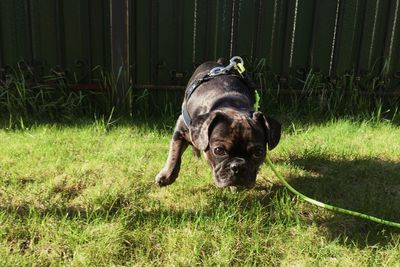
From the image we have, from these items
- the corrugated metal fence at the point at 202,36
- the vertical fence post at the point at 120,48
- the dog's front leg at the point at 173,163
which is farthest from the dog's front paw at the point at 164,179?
the corrugated metal fence at the point at 202,36

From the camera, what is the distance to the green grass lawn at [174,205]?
10.4ft

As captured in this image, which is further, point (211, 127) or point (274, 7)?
point (274, 7)

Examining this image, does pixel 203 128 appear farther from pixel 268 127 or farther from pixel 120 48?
pixel 120 48

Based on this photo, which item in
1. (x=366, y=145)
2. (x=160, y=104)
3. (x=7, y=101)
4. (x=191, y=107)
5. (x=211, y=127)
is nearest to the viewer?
(x=211, y=127)

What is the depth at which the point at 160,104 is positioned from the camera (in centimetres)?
612

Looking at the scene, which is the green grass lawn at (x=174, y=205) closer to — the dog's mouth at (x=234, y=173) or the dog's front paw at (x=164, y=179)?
the dog's front paw at (x=164, y=179)

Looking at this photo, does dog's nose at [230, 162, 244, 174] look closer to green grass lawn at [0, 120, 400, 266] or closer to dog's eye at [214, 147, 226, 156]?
dog's eye at [214, 147, 226, 156]

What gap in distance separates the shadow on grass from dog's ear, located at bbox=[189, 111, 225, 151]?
41.9 inches

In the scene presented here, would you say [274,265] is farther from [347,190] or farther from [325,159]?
[325,159]

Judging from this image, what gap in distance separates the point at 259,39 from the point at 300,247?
353 cm

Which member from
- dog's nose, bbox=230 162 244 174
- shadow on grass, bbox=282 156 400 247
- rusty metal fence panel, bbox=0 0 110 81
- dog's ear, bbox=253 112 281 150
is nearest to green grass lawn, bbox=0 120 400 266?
shadow on grass, bbox=282 156 400 247

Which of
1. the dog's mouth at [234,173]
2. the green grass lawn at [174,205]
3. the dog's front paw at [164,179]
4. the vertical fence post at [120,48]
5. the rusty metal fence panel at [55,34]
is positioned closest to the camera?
the green grass lawn at [174,205]

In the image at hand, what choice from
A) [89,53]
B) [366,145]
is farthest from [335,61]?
[89,53]

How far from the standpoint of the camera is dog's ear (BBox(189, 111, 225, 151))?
3377 mm
